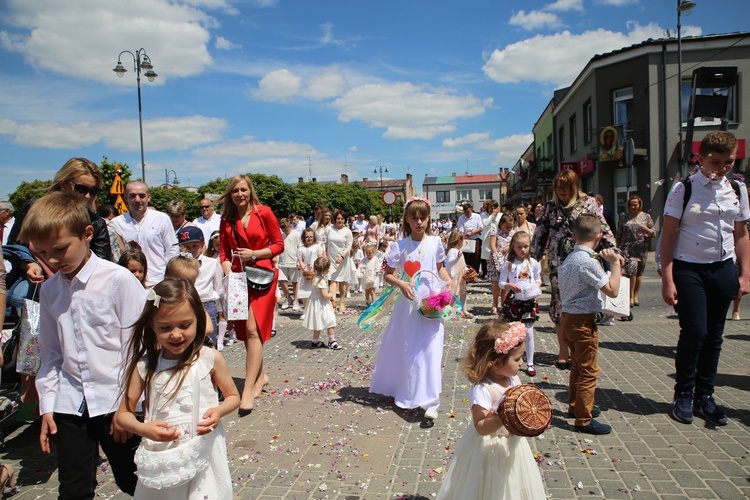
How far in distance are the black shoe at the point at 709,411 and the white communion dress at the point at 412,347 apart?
7.37 feet

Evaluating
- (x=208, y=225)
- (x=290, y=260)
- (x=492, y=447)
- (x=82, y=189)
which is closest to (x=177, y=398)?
(x=492, y=447)

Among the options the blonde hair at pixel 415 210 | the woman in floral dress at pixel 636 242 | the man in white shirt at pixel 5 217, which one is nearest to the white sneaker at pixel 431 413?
the blonde hair at pixel 415 210

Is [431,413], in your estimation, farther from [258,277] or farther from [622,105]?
[622,105]

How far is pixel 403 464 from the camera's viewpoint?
399 cm

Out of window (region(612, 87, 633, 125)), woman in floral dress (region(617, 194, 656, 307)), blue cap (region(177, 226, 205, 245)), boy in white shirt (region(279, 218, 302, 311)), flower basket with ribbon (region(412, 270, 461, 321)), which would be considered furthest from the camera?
window (region(612, 87, 633, 125))

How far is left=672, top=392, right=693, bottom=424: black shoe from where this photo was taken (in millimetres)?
4570

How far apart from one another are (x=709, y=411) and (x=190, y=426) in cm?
427

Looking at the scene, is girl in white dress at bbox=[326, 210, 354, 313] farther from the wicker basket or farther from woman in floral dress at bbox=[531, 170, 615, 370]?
the wicker basket

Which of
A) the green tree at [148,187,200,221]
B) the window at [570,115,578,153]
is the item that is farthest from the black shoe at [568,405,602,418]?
the green tree at [148,187,200,221]

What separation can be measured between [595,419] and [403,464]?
184 cm

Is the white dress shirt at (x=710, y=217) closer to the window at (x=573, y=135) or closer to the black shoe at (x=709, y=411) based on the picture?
the black shoe at (x=709, y=411)

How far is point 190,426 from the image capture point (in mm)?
2549

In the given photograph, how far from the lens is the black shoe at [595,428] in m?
4.40

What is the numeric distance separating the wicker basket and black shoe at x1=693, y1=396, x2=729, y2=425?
2857 mm
